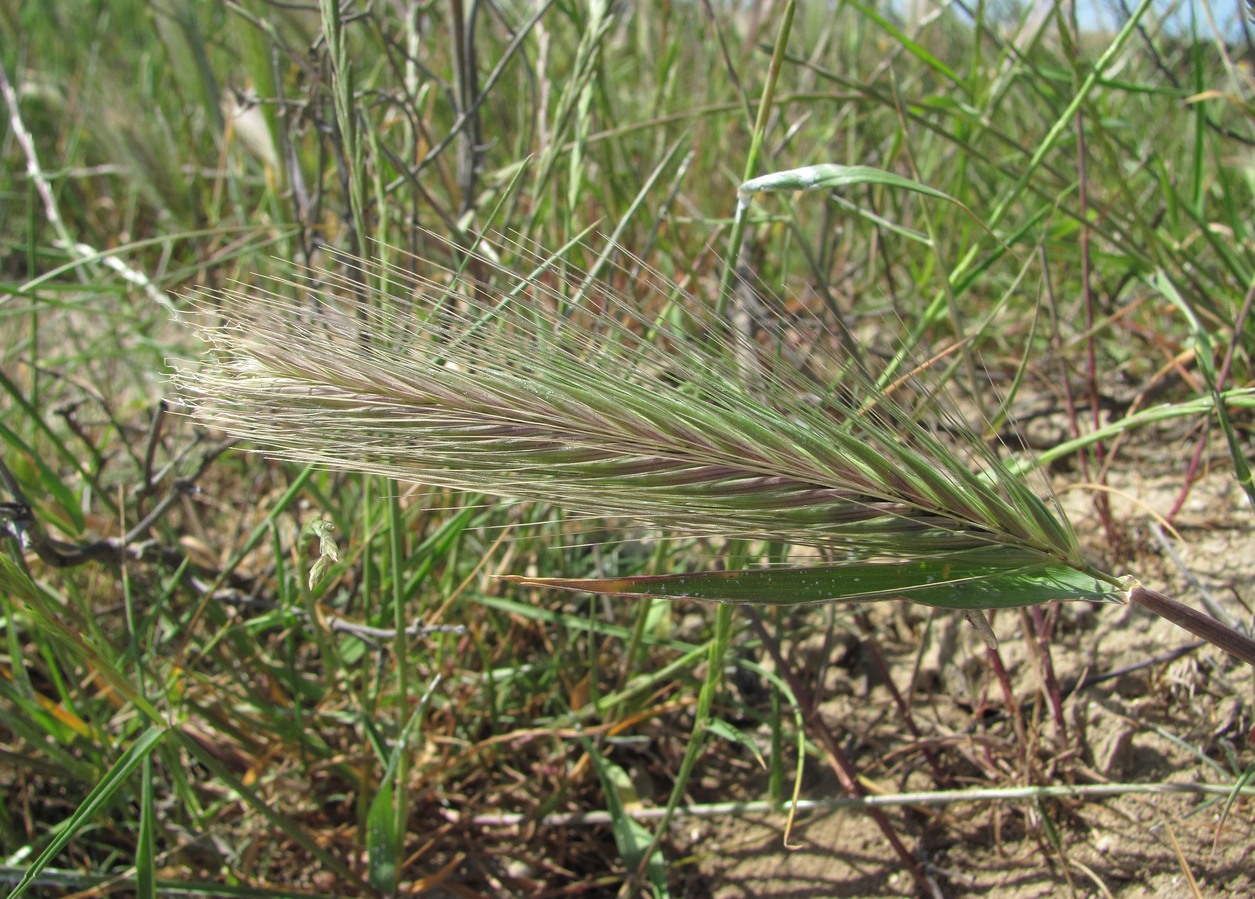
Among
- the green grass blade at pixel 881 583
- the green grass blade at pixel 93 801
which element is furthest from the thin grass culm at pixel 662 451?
the green grass blade at pixel 93 801

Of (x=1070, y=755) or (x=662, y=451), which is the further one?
(x=1070, y=755)

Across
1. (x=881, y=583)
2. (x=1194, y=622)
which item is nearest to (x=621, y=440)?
(x=881, y=583)

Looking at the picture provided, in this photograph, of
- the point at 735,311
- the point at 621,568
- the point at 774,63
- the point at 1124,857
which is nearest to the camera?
the point at 774,63

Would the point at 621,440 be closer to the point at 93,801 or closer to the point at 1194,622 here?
the point at 1194,622

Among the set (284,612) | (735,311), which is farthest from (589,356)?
(735,311)

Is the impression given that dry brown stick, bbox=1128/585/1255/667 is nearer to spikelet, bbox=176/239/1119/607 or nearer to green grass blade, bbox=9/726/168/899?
spikelet, bbox=176/239/1119/607

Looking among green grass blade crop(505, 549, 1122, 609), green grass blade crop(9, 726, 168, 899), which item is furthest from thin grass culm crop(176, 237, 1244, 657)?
green grass blade crop(9, 726, 168, 899)

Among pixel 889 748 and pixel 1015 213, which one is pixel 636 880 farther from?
pixel 1015 213

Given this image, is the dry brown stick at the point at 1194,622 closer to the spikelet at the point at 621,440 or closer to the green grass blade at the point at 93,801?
the spikelet at the point at 621,440
